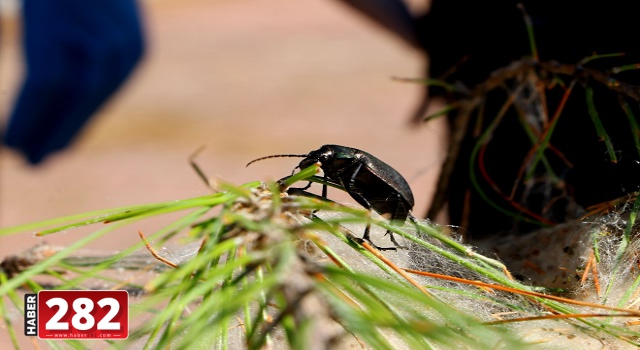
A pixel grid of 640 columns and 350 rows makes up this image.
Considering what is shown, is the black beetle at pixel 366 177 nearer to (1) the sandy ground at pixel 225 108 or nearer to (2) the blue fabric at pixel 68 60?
(2) the blue fabric at pixel 68 60

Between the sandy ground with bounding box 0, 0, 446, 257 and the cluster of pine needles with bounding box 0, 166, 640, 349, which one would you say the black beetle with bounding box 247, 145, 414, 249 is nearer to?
the cluster of pine needles with bounding box 0, 166, 640, 349

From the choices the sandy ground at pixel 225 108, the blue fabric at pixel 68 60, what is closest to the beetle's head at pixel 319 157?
the blue fabric at pixel 68 60

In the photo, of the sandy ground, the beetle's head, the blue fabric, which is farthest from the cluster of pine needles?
the sandy ground

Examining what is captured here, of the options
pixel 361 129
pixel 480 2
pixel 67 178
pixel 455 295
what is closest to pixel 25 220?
pixel 67 178

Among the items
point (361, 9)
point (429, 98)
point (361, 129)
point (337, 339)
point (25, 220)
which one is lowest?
point (25, 220)

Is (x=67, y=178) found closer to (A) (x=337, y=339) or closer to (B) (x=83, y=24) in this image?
(B) (x=83, y=24)

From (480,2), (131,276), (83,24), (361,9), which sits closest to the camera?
(131,276)
